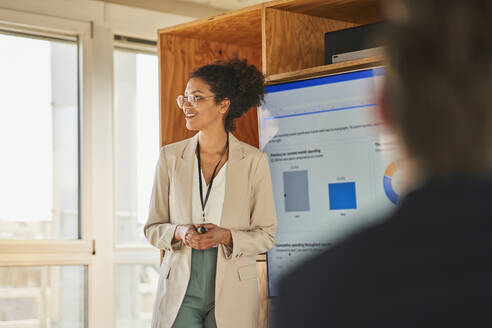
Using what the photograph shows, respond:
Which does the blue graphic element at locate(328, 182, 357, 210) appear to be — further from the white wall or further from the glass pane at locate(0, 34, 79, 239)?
the white wall

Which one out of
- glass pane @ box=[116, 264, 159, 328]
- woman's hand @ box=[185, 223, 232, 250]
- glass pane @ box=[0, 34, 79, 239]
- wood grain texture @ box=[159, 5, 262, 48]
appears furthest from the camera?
glass pane @ box=[116, 264, 159, 328]

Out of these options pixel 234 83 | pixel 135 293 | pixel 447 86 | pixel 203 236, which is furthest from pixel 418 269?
pixel 135 293

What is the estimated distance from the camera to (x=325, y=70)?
2797 mm

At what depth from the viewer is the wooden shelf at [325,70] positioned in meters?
2.68

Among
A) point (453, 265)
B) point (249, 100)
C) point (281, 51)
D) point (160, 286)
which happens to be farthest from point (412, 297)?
point (281, 51)

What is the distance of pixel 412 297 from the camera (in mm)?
530

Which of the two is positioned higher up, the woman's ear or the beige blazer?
the woman's ear

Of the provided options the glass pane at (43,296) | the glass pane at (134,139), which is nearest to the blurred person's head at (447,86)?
the glass pane at (43,296)

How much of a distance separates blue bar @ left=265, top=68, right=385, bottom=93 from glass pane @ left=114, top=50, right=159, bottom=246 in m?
1.31

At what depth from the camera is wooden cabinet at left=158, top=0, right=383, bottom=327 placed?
297 cm

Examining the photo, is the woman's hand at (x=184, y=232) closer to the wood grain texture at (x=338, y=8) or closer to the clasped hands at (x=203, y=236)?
A: the clasped hands at (x=203, y=236)

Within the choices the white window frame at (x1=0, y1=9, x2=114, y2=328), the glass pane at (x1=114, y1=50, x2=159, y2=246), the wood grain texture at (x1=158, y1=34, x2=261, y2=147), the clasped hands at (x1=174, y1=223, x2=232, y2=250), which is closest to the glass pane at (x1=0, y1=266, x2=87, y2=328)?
the white window frame at (x1=0, y1=9, x2=114, y2=328)

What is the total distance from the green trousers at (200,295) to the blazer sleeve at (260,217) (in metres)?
0.13

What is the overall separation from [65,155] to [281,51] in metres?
1.43
